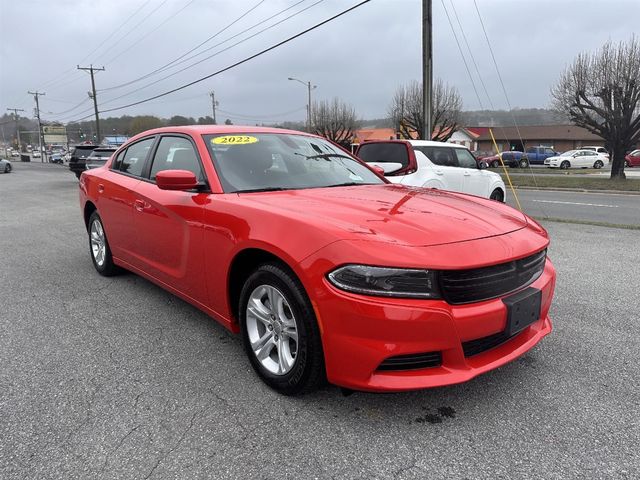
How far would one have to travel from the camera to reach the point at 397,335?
7.15ft

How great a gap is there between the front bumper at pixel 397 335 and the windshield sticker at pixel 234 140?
1.79 metres

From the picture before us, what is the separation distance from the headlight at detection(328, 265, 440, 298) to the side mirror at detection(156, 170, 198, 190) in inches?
57.5

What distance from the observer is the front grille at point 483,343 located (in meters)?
2.32

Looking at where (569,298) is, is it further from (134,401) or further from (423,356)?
(134,401)

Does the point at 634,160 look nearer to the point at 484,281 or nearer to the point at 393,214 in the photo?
the point at 393,214

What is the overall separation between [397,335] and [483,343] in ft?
1.72

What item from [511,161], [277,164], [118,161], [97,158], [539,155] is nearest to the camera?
[277,164]

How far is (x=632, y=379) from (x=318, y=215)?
2141 mm

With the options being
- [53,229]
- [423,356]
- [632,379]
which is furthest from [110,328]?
[53,229]

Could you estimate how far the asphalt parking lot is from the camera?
210cm

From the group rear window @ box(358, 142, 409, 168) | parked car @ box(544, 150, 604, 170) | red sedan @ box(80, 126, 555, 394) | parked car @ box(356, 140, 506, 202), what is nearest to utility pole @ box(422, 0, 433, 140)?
parked car @ box(356, 140, 506, 202)

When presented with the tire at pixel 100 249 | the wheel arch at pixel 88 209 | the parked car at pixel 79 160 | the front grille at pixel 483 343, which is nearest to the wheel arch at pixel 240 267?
the front grille at pixel 483 343

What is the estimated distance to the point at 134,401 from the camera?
2631mm

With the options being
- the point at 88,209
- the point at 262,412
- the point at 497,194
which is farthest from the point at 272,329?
the point at 497,194
